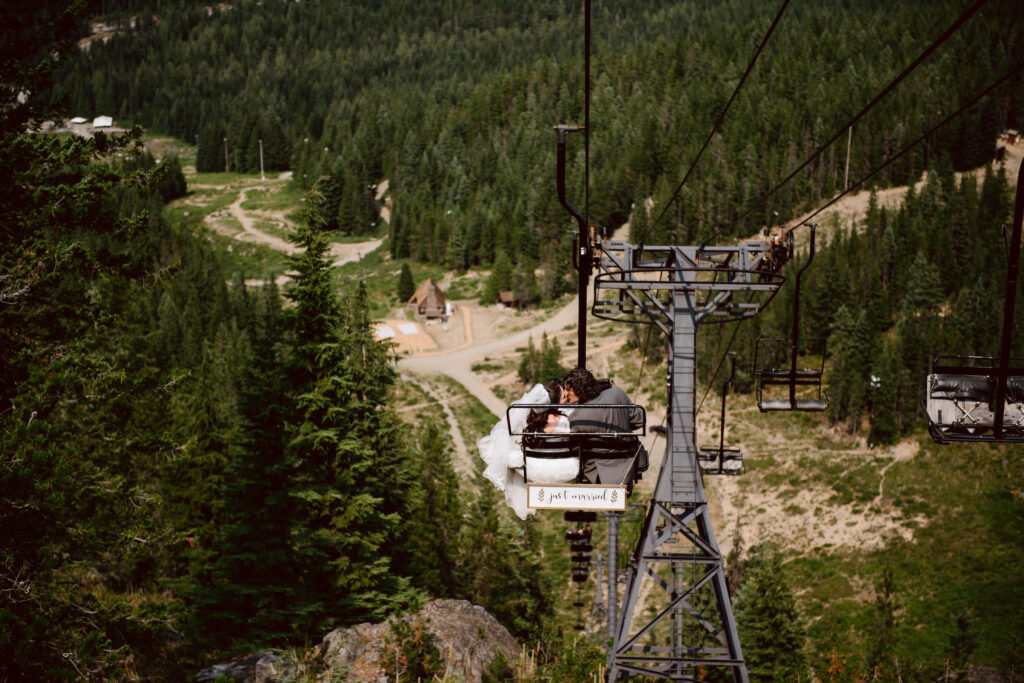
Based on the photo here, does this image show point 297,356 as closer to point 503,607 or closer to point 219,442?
point 219,442

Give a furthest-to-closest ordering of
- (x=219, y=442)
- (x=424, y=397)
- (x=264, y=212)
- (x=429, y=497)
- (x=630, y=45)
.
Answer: (x=630, y=45) → (x=264, y=212) → (x=424, y=397) → (x=429, y=497) → (x=219, y=442)

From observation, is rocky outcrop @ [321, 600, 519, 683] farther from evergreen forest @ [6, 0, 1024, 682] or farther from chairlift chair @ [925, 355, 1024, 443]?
chairlift chair @ [925, 355, 1024, 443]

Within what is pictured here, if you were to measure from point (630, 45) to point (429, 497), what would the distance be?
147652 mm

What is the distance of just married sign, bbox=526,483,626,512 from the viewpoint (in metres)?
7.63

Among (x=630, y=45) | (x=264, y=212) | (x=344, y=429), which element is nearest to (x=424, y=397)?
(x=344, y=429)

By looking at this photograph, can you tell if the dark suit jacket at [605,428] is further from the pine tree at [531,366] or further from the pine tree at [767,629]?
the pine tree at [531,366]

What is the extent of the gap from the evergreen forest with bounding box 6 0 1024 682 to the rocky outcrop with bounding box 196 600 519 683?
3.84ft

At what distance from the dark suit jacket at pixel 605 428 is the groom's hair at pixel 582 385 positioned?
0.38 feet

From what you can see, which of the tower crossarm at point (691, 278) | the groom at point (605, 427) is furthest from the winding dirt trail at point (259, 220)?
the groom at point (605, 427)

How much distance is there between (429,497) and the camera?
114 ft

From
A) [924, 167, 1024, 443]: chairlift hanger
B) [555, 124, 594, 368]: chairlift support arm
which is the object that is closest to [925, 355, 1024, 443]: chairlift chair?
[924, 167, 1024, 443]: chairlift hanger

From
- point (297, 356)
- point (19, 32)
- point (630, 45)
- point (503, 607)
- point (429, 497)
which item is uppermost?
point (630, 45)

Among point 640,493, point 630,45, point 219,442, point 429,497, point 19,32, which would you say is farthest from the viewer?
point 630,45

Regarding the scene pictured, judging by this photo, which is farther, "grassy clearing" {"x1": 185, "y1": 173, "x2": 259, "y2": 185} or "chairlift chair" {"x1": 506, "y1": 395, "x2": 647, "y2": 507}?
"grassy clearing" {"x1": 185, "y1": 173, "x2": 259, "y2": 185}
